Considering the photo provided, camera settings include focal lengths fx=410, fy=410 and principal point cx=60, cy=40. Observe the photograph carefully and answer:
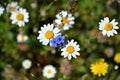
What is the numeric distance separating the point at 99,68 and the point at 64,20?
51cm

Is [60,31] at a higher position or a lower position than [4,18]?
lower

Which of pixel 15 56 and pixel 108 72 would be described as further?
pixel 15 56

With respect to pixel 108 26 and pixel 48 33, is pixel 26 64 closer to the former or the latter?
pixel 48 33

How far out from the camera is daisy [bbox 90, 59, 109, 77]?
10.8 feet

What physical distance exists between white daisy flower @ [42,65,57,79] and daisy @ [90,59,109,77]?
1.38ft

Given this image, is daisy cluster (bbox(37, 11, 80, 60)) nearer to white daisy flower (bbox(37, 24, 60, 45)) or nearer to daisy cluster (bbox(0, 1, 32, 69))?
white daisy flower (bbox(37, 24, 60, 45))

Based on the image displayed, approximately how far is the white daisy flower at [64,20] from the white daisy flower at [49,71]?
1.33ft

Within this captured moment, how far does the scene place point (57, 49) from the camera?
3.49m

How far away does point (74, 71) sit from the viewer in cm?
347

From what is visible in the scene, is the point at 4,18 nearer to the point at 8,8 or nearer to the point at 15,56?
the point at 8,8

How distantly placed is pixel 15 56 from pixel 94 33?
2.47 ft

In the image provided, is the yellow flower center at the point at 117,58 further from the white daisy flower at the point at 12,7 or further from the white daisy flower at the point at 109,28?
the white daisy flower at the point at 12,7

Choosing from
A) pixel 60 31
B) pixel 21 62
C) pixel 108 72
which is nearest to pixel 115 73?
pixel 108 72

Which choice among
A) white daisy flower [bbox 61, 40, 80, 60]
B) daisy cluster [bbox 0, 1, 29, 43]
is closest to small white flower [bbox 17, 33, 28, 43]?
daisy cluster [bbox 0, 1, 29, 43]
